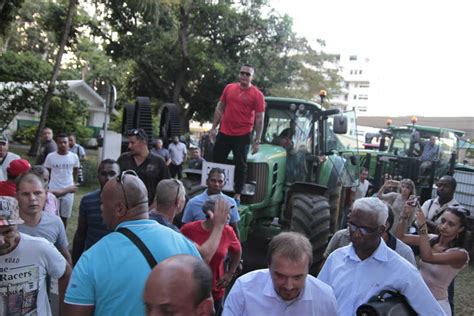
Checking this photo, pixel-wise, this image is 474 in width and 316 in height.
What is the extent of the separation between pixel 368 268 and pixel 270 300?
24.7 inches

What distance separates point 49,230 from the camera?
3367 mm

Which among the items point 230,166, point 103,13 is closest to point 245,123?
point 230,166

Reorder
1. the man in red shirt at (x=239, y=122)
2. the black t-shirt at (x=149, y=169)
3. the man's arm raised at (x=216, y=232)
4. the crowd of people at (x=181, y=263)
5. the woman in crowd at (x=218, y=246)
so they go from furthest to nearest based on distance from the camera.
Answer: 1. the man in red shirt at (x=239, y=122)
2. the black t-shirt at (x=149, y=169)
3. the woman in crowd at (x=218, y=246)
4. the man's arm raised at (x=216, y=232)
5. the crowd of people at (x=181, y=263)

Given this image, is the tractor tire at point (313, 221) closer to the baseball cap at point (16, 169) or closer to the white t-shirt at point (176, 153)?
the baseball cap at point (16, 169)

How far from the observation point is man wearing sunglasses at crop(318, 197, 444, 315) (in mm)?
2486

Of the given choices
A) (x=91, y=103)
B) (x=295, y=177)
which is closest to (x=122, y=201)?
(x=295, y=177)

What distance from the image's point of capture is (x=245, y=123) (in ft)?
21.2

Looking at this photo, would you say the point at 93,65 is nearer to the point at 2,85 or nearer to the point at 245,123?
the point at 2,85

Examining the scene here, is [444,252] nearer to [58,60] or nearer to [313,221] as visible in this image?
[313,221]

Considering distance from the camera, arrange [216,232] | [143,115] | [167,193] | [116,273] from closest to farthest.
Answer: [116,273]
[216,232]
[167,193]
[143,115]

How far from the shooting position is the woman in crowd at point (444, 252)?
11.6 ft

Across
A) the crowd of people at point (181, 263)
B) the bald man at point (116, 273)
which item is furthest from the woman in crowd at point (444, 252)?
the bald man at point (116, 273)

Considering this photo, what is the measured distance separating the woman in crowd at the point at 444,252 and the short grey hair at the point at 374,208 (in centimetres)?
102

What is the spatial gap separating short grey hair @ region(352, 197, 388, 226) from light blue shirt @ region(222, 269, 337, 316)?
0.50 meters
